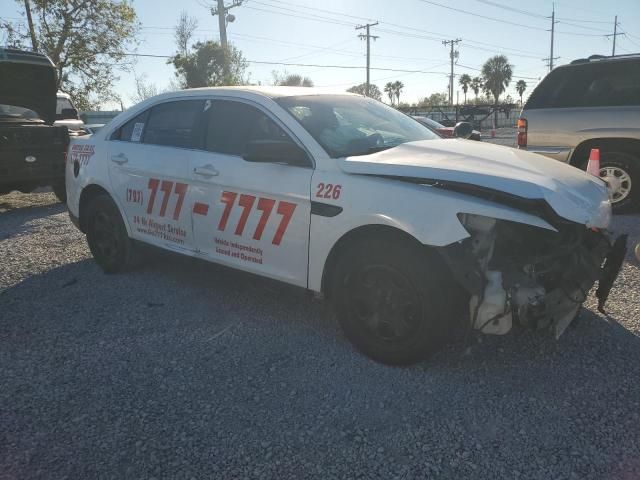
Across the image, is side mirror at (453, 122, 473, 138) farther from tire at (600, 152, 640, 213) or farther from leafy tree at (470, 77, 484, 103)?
leafy tree at (470, 77, 484, 103)

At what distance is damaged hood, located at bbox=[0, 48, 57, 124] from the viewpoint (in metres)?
8.38

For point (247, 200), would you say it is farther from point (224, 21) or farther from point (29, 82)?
point (224, 21)

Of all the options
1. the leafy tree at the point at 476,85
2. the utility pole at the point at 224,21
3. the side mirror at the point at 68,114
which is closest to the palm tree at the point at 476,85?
the leafy tree at the point at 476,85

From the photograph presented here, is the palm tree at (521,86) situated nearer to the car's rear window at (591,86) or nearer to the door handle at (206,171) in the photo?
the car's rear window at (591,86)

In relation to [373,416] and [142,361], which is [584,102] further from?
[142,361]

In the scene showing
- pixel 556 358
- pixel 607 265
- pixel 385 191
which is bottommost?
pixel 556 358

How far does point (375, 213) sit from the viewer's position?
284 cm

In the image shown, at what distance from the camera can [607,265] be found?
3094 mm

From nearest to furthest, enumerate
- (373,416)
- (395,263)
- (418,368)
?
(373,416) < (395,263) < (418,368)

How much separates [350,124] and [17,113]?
7.80m

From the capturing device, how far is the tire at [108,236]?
4.71m

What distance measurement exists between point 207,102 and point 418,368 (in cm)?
258

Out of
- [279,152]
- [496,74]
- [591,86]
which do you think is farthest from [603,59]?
[496,74]

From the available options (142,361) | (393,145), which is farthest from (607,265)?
(142,361)
